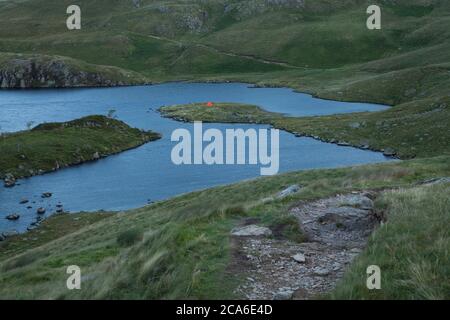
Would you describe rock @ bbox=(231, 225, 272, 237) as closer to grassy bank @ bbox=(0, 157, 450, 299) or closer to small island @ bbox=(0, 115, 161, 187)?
grassy bank @ bbox=(0, 157, 450, 299)

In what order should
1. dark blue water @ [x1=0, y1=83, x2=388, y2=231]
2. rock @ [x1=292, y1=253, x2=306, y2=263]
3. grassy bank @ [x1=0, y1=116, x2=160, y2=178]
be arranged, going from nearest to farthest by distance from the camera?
rock @ [x1=292, y1=253, x2=306, y2=263] < dark blue water @ [x1=0, y1=83, x2=388, y2=231] < grassy bank @ [x1=0, y1=116, x2=160, y2=178]

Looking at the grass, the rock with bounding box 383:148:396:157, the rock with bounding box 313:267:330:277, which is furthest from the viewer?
the rock with bounding box 383:148:396:157

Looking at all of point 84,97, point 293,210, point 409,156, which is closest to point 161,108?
point 84,97

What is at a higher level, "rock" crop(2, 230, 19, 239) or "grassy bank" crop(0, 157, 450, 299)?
"grassy bank" crop(0, 157, 450, 299)

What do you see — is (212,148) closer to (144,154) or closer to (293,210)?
(144,154)

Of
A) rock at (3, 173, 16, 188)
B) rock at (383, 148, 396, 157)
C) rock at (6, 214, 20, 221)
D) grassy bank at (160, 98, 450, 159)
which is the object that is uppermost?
grassy bank at (160, 98, 450, 159)

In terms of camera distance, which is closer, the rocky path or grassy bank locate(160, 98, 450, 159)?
the rocky path

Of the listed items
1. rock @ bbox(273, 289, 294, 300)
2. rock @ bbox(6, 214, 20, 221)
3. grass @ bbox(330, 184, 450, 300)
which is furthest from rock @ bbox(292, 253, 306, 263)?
rock @ bbox(6, 214, 20, 221)

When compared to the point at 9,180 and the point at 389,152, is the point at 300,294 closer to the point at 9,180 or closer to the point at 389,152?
the point at 9,180

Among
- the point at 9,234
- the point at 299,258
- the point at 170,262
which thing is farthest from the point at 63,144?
the point at 299,258
